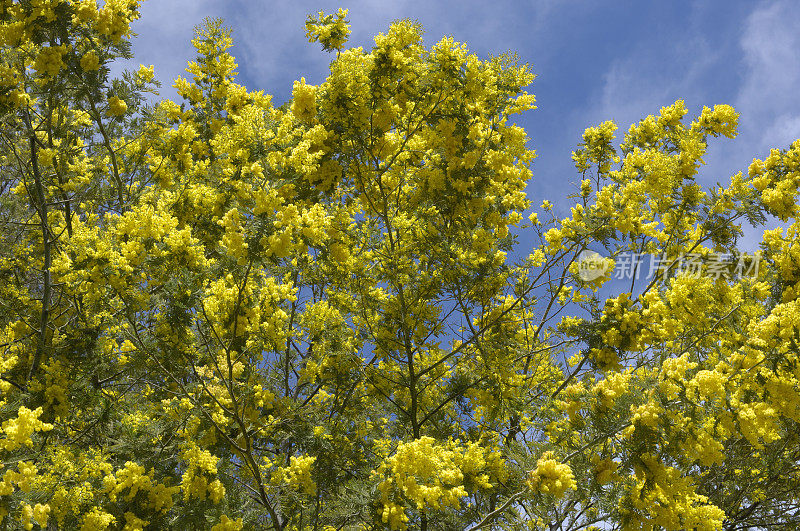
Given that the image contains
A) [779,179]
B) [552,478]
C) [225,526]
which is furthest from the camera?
[779,179]

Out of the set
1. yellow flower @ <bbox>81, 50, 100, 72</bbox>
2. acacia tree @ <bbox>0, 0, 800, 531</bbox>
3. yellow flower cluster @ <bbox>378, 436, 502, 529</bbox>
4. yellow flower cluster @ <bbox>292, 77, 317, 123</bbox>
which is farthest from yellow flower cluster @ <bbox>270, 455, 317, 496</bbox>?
yellow flower @ <bbox>81, 50, 100, 72</bbox>

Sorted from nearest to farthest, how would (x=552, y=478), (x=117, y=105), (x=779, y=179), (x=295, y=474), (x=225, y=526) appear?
(x=552, y=478), (x=225, y=526), (x=295, y=474), (x=117, y=105), (x=779, y=179)

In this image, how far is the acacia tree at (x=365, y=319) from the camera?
4.42 meters

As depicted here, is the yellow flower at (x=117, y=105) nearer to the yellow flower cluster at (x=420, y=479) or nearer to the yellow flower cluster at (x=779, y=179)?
the yellow flower cluster at (x=420, y=479)

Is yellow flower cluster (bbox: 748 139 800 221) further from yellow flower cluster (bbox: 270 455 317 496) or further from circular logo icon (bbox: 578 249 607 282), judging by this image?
yellow flower cluster (bbox: 270 455 317 496)

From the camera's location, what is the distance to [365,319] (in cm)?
629

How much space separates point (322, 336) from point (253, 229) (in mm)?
2190

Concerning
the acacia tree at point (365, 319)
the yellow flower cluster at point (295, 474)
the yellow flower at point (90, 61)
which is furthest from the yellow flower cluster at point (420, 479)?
the yellow flower at point (90, 61)

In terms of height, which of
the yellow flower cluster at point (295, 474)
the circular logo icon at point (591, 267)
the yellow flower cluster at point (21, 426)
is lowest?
the yellow flower cluster at point (21, 426)

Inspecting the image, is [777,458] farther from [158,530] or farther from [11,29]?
[11,29]

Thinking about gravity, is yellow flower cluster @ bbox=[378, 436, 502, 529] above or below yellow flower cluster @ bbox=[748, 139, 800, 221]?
below

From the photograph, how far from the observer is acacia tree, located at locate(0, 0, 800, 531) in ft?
14.5

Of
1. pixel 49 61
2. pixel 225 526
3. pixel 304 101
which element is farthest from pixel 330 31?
pixel 225 526

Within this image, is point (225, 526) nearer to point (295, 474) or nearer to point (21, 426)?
point (295, 474)
